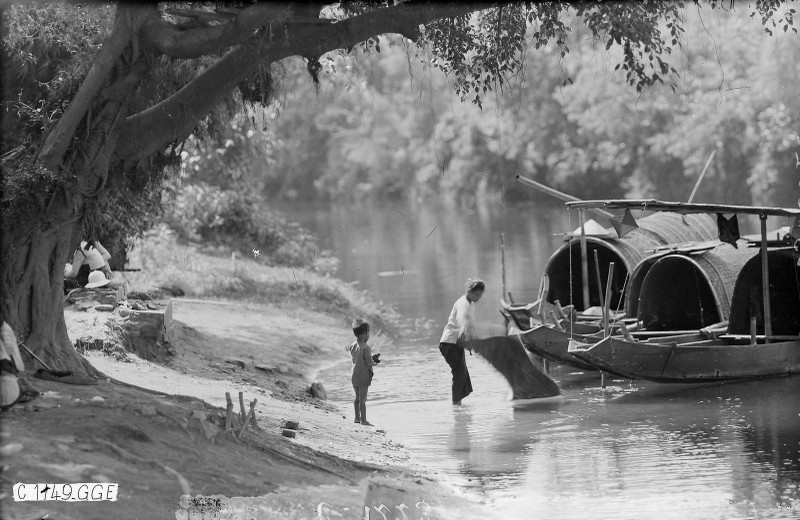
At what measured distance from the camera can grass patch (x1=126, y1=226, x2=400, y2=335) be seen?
79.0 feet

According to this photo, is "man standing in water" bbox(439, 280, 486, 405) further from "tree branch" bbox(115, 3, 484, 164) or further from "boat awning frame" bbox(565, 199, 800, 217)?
"tree branch" bbox(115, 3, 484, 164)

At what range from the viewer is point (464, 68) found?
47.8ft

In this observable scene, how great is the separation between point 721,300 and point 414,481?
8753mm

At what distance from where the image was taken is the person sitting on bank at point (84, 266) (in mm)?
17484

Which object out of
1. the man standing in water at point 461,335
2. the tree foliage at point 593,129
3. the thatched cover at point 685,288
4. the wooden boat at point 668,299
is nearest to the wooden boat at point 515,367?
the man standing in water at point 461,335

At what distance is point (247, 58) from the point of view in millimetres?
12227

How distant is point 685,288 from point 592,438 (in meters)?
7.56

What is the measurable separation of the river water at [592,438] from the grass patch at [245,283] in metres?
1.23

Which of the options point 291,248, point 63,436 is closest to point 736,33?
point 291,248

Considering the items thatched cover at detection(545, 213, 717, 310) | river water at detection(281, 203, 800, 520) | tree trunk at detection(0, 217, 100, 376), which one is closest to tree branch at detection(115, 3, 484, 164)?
A: tree trunk at detection(0, 217, 100, 376)

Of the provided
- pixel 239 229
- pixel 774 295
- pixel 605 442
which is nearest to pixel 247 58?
pixel 605 442

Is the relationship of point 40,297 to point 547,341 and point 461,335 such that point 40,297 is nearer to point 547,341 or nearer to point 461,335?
point 461,335

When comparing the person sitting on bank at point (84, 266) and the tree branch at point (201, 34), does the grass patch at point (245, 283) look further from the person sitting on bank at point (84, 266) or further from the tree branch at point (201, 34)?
the tree branch at point (201, 34)

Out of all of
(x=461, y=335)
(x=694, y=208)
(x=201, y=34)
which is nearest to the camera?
(x=201, y=34)
